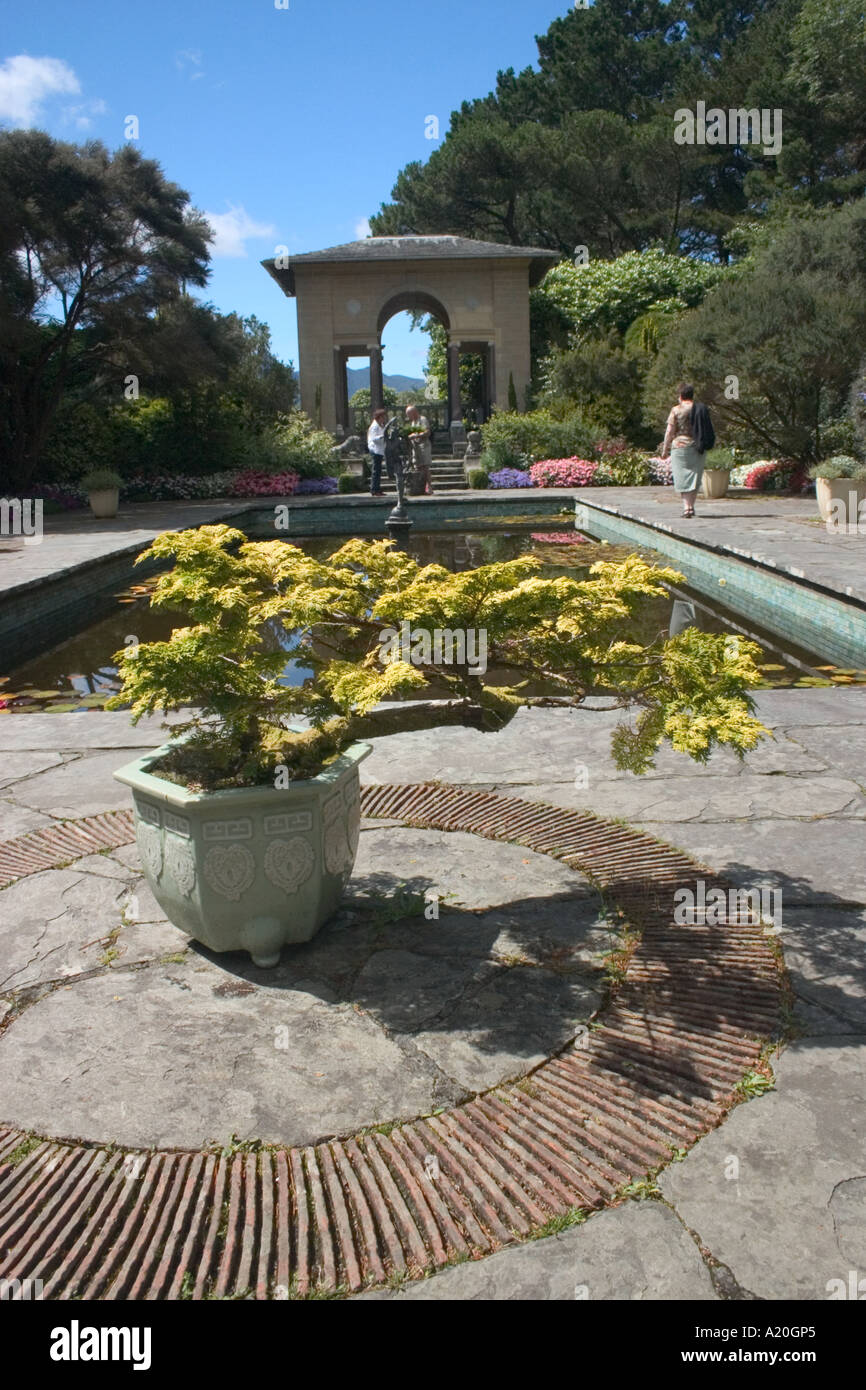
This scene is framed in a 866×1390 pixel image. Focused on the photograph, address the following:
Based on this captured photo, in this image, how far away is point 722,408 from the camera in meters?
19.0

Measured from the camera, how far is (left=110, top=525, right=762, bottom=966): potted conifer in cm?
286

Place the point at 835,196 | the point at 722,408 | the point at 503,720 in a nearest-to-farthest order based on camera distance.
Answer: the point at 503,720 < the point at 722,408 < the point at 835,196

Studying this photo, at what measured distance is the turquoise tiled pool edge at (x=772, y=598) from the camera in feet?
24.8

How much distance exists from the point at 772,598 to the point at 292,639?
433cm

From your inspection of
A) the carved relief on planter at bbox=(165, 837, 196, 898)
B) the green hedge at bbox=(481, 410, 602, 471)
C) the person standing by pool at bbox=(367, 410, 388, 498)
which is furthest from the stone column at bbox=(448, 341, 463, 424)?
the carved relief on planter at bbox=(165, 837, 196, 898)

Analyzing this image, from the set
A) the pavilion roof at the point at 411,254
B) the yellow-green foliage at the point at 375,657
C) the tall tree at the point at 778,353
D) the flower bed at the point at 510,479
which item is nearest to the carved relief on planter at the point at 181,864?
the yellow-green foliage at the point at 375,657

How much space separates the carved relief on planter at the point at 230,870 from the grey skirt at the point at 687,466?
1255 centimetres

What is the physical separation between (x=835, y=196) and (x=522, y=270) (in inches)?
496

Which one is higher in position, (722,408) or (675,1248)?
(722,408)

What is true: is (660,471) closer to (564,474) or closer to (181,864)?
(564,474)

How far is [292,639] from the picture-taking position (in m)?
9.02
